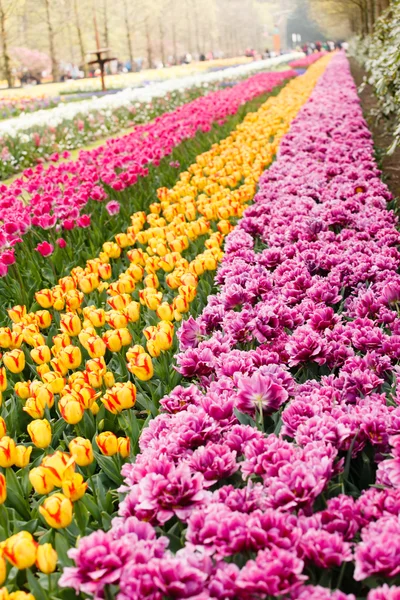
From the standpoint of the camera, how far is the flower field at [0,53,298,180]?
43.3 feet

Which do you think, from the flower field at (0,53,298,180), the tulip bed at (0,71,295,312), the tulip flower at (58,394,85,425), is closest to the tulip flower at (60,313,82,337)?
the tulip flower at (58,394,85,425)

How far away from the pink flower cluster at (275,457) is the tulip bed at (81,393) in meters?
0.13

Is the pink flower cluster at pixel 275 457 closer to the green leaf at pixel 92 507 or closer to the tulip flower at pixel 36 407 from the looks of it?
the green leaf at pixel 92 507

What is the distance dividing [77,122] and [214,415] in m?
15.0

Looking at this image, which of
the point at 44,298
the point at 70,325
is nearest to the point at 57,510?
the point at 70,325

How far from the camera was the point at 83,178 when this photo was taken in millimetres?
5895

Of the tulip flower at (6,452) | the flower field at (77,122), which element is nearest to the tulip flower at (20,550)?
the tulip flower at (6,452)

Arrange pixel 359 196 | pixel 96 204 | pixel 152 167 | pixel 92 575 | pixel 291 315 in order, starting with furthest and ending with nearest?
pixel 152 167 < pixel 96 204 < pixel 359 196 < pixel 291 315 < pixel 92 575

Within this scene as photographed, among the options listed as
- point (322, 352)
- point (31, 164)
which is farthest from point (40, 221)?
point (31, 164)

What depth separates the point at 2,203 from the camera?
497 centimetres

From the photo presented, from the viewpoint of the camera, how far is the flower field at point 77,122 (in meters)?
13.2

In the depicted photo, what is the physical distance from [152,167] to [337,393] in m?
5.77

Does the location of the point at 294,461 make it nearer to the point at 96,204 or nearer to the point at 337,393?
the point at 337,393

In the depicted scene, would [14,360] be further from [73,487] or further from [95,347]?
[73,487]
